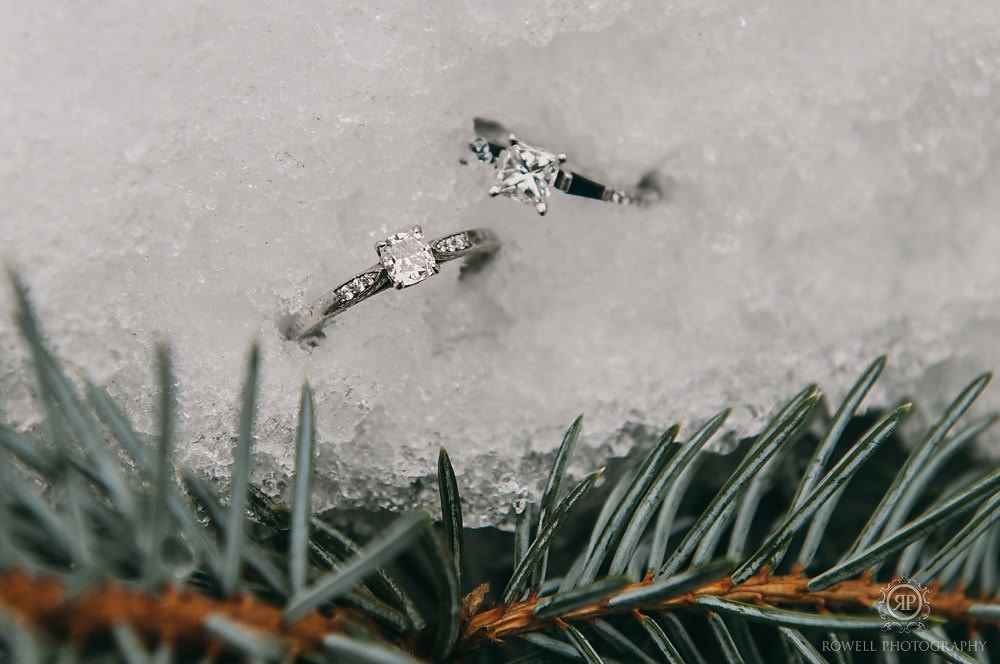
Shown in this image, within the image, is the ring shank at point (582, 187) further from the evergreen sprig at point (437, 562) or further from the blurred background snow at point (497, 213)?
the evergreen sprig at point (437, 562)

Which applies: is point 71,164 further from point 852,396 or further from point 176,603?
point 852,396

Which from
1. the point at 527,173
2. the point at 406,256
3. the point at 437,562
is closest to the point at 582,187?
the point at 527,173

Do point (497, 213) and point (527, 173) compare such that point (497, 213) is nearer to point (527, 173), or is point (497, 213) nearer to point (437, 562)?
point (527, 173)

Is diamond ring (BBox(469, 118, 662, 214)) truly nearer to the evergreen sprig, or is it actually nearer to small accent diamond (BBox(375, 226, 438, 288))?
small accent diamond (BBox(375, 226, 438, 288))

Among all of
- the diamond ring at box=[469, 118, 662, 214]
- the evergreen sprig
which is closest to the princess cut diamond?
the diamond ring at box=[469, 118, 662, 214]

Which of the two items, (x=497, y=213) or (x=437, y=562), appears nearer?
(x=437, y=562)

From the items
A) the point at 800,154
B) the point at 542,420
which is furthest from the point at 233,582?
the point at 800,154

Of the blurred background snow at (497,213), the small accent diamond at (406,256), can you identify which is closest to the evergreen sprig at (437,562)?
the blurred background snow at (497,213)
